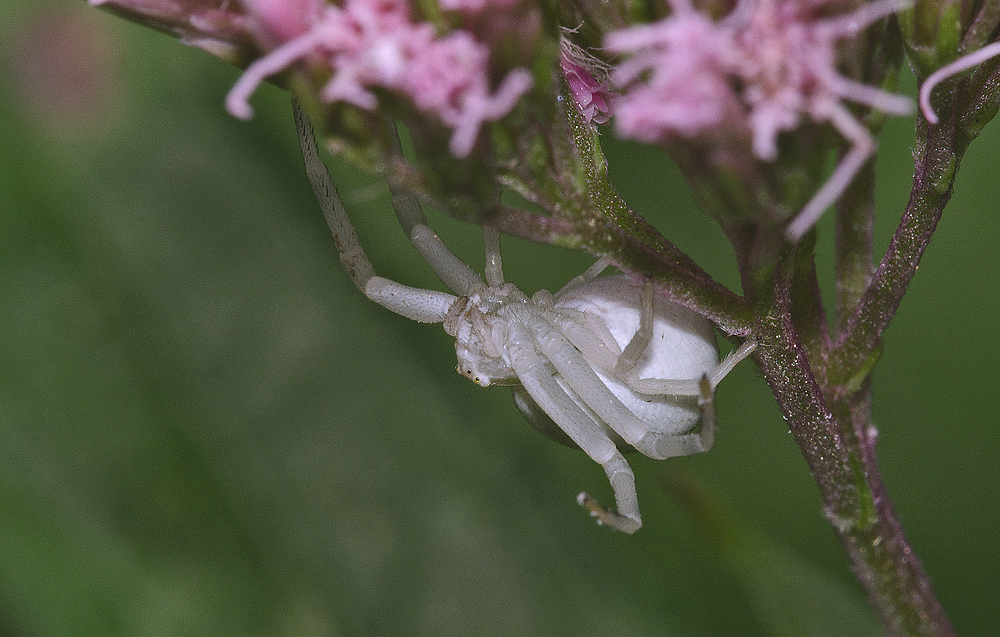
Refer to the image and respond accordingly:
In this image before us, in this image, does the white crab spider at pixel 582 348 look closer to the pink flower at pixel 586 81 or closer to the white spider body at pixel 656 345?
the white spider body at pixel 656 345

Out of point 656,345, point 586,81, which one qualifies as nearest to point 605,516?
point 656,345

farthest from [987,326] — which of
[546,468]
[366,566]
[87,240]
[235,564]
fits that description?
[87,240]

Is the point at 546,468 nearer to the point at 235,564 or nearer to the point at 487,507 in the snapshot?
the point at 487,507

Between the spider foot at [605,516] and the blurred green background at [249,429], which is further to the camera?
the blurred green background at [249,429]

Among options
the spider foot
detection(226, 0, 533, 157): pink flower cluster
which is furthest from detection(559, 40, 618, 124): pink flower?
the spider foot

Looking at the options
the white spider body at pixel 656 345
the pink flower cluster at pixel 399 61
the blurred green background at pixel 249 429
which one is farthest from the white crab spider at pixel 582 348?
the pink flower cluster at pixel 399 61

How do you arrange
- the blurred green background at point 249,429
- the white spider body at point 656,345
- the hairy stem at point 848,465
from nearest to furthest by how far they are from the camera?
the hairy stem at point 848,465, the white spider body at point 656,345, the blurred green background at point 249,429

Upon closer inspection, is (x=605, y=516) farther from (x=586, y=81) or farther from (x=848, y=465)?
(x=586, y=81)
